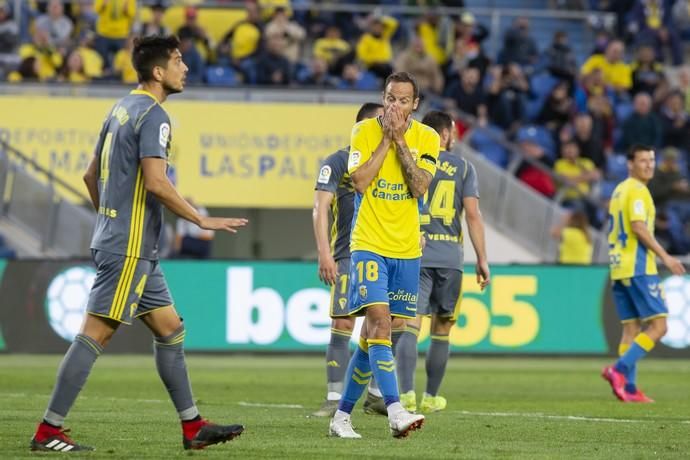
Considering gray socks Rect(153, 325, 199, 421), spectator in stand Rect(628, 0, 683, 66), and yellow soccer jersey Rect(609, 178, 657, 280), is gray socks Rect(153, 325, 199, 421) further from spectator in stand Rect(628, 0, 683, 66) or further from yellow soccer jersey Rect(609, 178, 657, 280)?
spectator in stand Rect(628, 0, 683, 66)

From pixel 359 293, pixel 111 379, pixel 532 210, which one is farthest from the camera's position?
pixel 532 210

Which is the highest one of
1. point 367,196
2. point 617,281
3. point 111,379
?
point 367,196

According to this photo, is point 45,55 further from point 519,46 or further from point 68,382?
point 68,382

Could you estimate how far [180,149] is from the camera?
23.7 meters

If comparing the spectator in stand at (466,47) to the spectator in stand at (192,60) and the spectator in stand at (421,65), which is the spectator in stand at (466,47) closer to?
the spectator in stand at (421,65)

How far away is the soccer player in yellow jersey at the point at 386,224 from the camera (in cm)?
905

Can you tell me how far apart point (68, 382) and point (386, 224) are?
2162mm

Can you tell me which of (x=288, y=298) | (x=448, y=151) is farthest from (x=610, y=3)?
(x=448, y=151)

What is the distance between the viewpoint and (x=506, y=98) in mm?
25672

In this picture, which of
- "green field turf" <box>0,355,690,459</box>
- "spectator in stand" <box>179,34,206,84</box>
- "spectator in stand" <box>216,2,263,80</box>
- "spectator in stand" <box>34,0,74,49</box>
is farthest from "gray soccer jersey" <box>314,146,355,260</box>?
"spectator in stand" <box>34,0,74,49</box>

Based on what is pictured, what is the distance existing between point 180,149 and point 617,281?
35.7ft

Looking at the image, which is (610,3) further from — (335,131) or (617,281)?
(617,281)

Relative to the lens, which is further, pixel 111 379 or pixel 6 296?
pixel 6 296

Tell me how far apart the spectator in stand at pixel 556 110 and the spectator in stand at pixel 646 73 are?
7.32 feet
